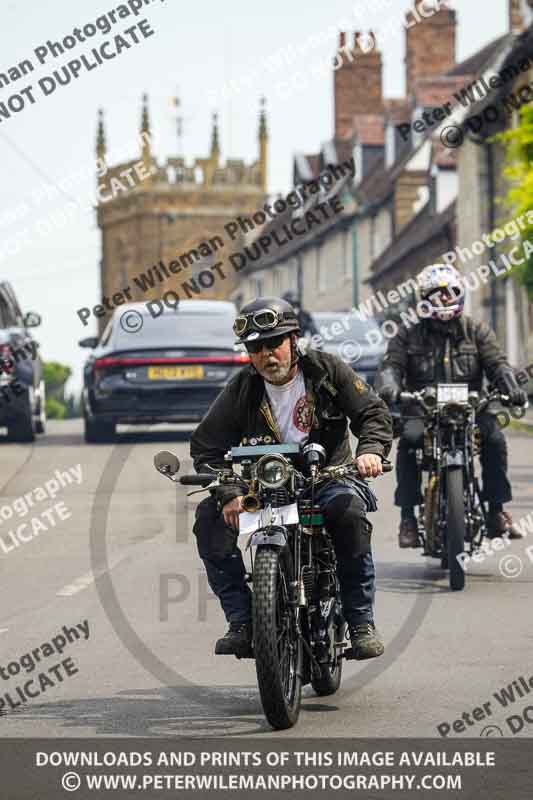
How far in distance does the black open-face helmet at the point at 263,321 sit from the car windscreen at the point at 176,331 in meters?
15.5

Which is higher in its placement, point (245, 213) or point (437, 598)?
point (245, 213)

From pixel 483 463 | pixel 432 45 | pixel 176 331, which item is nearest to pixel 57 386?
pixel 432 45

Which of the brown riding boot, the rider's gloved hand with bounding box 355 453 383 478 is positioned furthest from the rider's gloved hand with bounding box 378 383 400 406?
the rider's gloved hand with bounding box 355 453 383 478

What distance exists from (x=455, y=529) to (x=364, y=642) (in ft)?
11.5

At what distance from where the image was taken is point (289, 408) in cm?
717

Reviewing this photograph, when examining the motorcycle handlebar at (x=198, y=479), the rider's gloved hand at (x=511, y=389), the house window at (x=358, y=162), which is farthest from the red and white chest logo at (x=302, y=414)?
the house window at (x=358, y=162)

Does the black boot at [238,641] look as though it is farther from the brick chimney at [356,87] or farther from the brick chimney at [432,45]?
the brick chimney at [356,87]

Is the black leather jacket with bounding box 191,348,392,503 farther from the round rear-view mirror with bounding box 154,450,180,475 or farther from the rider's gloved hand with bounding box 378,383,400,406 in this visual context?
the rider's gloved hand with bounding box 378,383,400,406

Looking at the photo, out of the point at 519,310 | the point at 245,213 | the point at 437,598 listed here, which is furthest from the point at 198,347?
the point at 245,213

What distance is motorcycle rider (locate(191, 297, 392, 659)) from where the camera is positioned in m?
6.96

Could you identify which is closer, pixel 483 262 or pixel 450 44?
pixel 483 262
